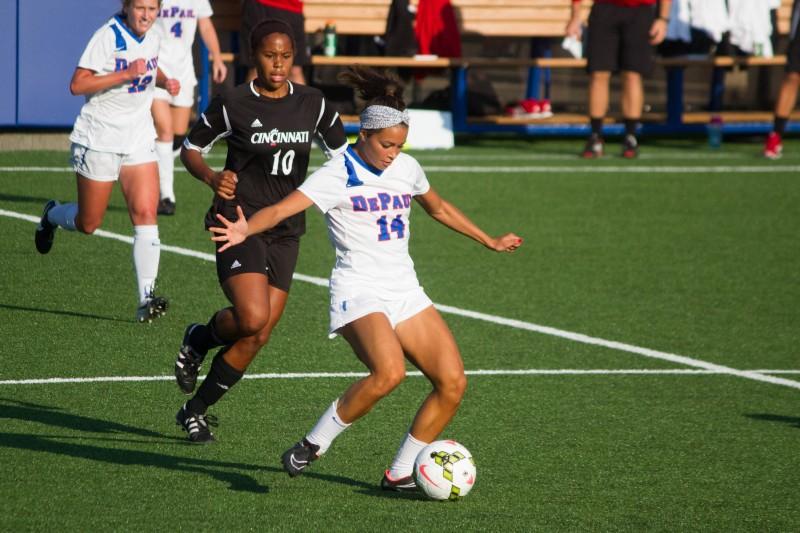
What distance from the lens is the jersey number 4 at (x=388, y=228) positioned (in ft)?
20.8

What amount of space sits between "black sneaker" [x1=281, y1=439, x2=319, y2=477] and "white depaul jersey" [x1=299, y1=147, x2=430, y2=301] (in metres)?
0.68

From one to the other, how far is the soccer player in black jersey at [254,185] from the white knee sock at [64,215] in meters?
2.92

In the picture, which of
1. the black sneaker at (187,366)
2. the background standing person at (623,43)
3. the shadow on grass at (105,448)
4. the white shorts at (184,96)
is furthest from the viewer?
the background standing person at (623,43)

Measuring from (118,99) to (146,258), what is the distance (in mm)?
1106

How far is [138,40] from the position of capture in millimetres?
9539

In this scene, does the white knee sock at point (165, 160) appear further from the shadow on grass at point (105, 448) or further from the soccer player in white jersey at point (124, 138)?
the shadow on grass at point (105, 448)

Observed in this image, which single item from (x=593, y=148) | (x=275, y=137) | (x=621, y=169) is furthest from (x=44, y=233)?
(x=593, y=148)

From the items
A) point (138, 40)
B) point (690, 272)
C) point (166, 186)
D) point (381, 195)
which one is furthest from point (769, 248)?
point (381, 195)

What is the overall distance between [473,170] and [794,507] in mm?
10521

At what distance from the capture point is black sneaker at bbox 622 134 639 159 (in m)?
17.7

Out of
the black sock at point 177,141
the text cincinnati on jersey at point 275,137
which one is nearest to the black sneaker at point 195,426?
the text cincinnati on jersey at point 275,137

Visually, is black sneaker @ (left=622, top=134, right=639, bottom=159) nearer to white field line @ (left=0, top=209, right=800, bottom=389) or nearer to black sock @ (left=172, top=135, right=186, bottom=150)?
black sock @ (left=172, top=135, right=186, bottom=150)

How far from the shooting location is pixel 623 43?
17.0 m

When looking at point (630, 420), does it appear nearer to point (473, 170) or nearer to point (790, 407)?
point (790, 407)
